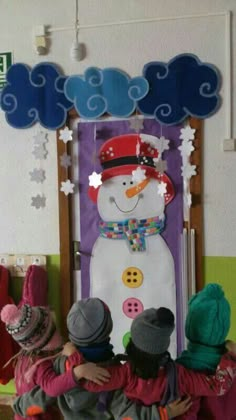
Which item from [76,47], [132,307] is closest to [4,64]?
[76,47]

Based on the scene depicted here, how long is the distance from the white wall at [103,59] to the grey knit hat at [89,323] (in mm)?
820

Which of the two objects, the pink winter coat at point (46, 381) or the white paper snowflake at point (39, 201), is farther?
the white paper snowflake at point (39, 201)

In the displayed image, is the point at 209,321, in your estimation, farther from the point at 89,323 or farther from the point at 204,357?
the point at 89,323

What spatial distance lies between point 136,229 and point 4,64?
95 cm

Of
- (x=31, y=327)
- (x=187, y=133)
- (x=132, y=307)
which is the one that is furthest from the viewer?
(x=132, y=307)

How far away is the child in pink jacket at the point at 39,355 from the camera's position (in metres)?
1.30

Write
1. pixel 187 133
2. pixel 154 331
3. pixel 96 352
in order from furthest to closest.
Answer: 1. pixel 187 133
2. pixel 96 352
3. pixel 154 331

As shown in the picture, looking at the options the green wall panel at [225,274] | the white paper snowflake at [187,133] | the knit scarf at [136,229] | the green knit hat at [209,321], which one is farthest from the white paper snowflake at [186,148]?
the green knit hat at [209,321]

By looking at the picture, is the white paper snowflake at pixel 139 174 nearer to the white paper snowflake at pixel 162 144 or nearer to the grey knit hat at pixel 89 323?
the white paper snowflake at pixel 162 144

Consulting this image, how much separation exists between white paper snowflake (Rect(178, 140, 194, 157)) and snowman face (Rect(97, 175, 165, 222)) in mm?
164

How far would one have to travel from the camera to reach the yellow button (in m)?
2.06

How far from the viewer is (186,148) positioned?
1.98 metres

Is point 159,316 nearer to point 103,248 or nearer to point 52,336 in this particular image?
point 52,336

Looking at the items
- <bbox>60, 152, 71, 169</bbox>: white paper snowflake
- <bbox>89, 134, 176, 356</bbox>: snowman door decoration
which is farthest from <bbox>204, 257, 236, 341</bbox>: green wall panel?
<bbox>60, 152, 71, 169</bbox>: white paper snowflake
